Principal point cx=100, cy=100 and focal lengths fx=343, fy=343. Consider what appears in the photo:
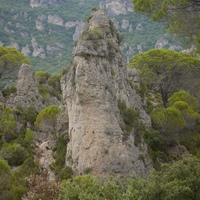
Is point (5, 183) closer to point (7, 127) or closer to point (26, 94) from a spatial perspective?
point (7, 127)

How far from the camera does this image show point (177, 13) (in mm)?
17656

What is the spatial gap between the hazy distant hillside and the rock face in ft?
189

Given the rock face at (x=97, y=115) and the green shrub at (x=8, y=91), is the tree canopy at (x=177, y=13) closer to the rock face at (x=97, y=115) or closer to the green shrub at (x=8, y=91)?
the rock face at (x=97, y=115)

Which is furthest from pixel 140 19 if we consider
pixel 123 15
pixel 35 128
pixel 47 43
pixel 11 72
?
pixel 35 128

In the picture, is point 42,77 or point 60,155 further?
point 42,77

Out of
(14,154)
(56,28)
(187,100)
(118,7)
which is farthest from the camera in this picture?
(118,7)

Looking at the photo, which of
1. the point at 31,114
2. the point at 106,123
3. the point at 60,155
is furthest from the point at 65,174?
the point at 31,114

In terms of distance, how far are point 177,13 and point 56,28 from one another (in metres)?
110

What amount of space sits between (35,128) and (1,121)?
3.02 m

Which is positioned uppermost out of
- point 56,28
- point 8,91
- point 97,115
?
point 97,115

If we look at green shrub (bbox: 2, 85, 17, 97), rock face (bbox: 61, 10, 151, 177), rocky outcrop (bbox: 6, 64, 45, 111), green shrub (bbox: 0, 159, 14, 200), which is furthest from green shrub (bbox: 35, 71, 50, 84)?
green shrub (bbox: 0, 159, 14, 200)

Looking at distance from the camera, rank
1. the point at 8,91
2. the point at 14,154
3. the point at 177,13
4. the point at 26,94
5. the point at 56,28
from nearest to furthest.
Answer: the point at 177,13, the point at 14,154, the point at 26,94, the point at 8,91, the point at 56,28

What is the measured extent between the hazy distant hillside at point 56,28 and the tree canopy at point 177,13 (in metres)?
63.8

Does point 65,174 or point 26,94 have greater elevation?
point 65,174
